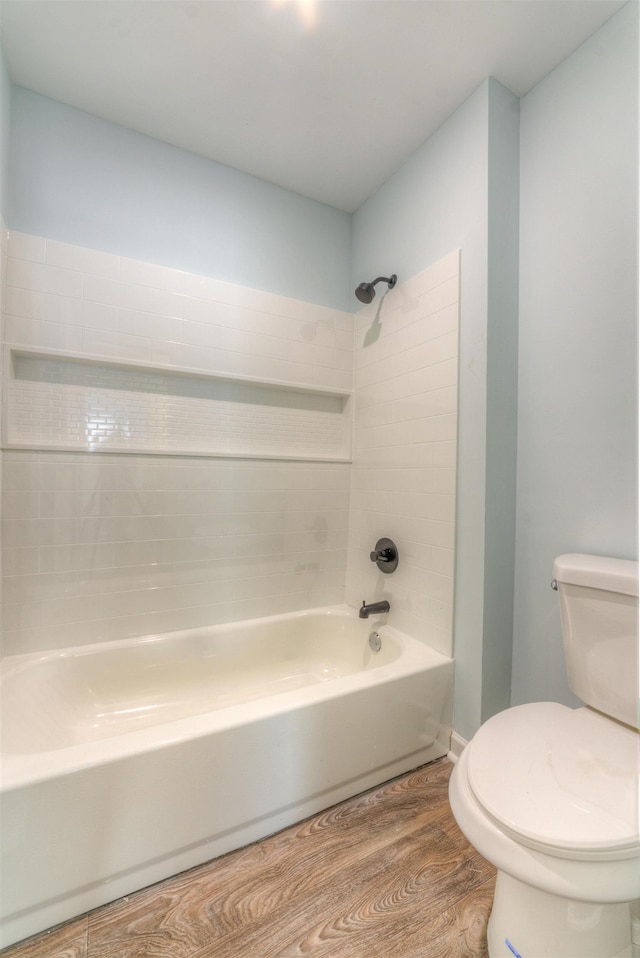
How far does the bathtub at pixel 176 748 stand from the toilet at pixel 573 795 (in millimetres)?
513

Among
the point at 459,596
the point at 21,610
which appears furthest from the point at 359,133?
the point at 21,610

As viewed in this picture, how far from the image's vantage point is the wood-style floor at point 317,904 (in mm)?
954

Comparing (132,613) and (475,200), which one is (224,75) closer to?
(475,200)

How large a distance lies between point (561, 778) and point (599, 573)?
0.52 metres

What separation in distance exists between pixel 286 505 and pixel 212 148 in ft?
5.59

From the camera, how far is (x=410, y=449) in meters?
1.84

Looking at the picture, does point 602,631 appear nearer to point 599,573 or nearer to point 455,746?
point 599,573

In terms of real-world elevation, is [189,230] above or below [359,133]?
below

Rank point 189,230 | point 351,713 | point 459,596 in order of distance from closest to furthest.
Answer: point 351,713 → point 459,596 → point 189,230

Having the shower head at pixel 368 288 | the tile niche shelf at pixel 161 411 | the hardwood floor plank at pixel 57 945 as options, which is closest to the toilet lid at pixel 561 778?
the hardwood floor plank at pixel 57 945

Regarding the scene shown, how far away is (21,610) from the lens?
156 centimetres

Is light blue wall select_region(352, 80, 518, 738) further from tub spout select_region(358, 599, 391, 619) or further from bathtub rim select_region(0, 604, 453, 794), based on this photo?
tub spout select_region(358, 599, 391, 619)

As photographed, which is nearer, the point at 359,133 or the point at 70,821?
the point at 70,821

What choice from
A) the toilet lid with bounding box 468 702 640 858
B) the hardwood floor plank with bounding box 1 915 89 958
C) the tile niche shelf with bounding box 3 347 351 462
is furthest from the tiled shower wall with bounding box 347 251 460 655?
the hardwood floor plank with bounding box 1 915 89 958
